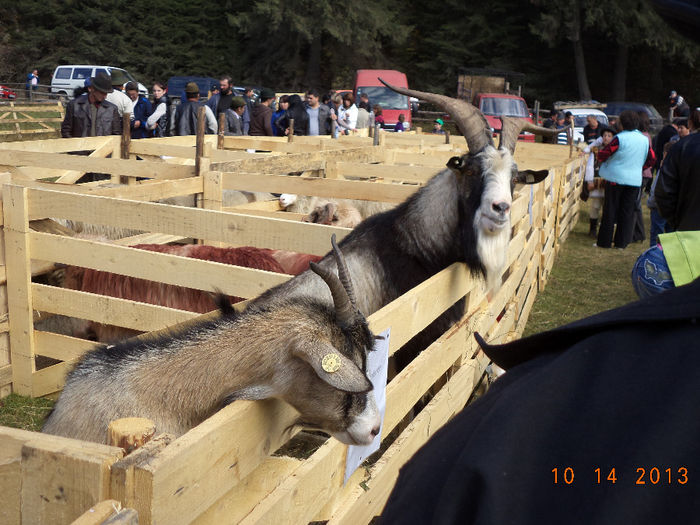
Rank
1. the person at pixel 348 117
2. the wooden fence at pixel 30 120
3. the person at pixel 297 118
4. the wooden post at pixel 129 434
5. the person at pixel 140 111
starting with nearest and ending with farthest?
1. the wooden post at pixel 129 434
2. the person at pixel 140 111
3. the person at pixel 297 118
4. the person at pixel 348 117
5. the wooden fence at pixel 30 120

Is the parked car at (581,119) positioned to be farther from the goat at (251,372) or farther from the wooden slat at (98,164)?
the goat at (251,372)

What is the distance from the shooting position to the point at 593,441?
83 centimetres

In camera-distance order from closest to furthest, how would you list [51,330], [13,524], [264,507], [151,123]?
[13,524] → [264,507] → [51,330] → [151,123]

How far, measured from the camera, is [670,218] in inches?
244

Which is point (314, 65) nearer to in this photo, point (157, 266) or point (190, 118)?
point (190, 118)

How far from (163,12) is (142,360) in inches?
1855

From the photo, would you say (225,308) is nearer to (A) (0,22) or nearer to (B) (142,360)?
(B) (142,360)

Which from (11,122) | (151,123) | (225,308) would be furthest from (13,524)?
(11,122)

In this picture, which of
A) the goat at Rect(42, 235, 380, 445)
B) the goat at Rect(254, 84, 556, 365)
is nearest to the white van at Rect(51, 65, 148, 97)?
the goat at Rect(254, 84, 556, 365)

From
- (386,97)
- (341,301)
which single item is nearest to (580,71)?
(386,97)

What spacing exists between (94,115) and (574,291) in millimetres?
7444

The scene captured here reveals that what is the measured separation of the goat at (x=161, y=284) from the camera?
17.8ft

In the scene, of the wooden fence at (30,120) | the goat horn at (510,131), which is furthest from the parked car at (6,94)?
the goat horn at (510,131)

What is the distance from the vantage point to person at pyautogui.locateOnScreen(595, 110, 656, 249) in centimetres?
1160
